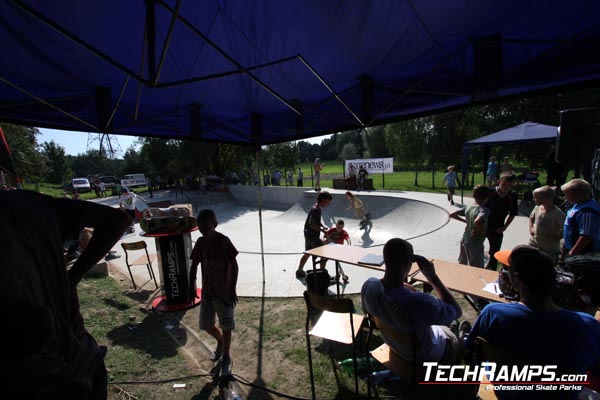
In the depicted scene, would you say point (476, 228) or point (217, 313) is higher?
point (476, 228)

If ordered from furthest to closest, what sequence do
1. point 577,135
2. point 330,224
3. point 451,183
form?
point 330,224
point 451,183
point 577,135

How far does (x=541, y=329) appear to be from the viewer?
177 centimetres

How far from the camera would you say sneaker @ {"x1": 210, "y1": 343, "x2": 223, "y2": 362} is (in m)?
3.54

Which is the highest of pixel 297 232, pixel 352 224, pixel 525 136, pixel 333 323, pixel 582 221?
pixel 525 136

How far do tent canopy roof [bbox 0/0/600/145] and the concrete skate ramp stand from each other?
5631 mm

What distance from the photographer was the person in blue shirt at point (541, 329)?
5.66 ft

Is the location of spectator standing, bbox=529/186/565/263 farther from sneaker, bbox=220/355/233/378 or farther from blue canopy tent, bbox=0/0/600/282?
sneaker, bbox=220/355/233/378

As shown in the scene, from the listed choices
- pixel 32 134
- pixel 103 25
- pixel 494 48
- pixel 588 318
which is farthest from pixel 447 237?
pixel 32 134

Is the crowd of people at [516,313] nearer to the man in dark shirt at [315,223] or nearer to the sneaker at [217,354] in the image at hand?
the sneaker at [217,354]

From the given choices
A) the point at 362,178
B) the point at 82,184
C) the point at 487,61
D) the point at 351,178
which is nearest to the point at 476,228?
the point at 487,61

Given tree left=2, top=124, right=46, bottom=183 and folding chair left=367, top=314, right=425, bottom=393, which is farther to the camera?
tree left=2, top=124, right=46, bottom=183

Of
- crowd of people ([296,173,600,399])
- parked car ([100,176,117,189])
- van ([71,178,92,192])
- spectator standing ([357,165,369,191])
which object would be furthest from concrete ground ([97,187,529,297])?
van ([71,178,92,192])

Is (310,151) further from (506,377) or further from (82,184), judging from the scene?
(506,377)

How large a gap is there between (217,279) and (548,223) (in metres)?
4.80
